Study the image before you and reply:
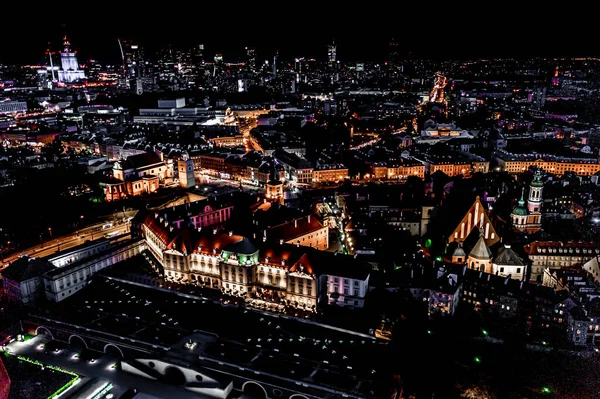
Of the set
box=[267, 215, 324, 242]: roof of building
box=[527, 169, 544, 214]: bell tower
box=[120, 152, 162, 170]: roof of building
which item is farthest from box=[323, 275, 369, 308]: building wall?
box=[120, 152, 162, 170]: roof of building

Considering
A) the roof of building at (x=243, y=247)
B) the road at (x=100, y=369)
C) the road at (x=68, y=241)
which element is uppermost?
the roof of building at (x=243, y=247)

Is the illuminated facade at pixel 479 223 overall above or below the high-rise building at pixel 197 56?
below

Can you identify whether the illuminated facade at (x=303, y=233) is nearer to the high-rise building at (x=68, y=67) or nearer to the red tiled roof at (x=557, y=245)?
the red tiled roof at (x=557, y=245)

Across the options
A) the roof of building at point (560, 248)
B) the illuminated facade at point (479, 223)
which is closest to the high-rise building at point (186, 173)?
the illuminated facade at point (479, 223)

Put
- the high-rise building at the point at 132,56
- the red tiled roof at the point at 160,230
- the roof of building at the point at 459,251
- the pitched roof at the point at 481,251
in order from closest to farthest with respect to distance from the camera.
→ the pitched roof at the point at 481,251 < the roof of building at the point at 459,251 < the red tiled roof at the point at 160,230 < the high-rise building at the point at 132,56

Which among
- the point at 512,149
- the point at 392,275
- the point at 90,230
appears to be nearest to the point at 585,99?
the point at 512,149

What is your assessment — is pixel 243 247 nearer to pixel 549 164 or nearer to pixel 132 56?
pixel 549 164

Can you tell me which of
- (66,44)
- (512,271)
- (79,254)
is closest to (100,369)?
(79,254)

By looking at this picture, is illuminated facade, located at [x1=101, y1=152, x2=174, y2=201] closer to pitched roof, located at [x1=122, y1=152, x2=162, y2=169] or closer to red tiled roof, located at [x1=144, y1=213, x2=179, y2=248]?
pitched roof, located at [x1=122, y1=152, x2=162, y2=169]
